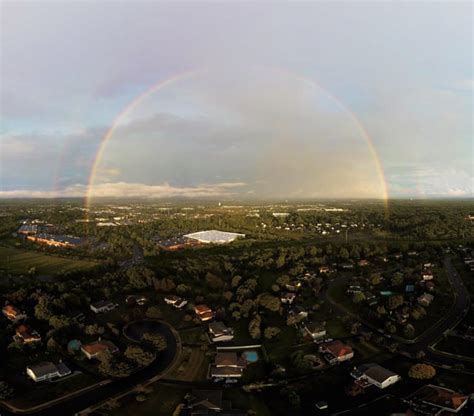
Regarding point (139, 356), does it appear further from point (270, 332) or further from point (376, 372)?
point (376, 372)

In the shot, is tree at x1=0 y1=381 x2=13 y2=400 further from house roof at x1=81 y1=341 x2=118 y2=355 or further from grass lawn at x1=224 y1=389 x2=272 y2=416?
grass lawn at x1=224 y1=389 x2=272 y2=416

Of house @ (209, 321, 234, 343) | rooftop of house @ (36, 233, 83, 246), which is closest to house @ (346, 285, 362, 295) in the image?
house @ (209, 321, 234, 343)

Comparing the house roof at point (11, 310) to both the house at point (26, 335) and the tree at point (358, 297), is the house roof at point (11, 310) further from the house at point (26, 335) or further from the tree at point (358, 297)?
the tree at point (358, 297)

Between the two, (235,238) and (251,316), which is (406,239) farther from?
(251,316)

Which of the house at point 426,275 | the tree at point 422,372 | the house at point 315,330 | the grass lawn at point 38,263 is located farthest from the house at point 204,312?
the house at point 426,275

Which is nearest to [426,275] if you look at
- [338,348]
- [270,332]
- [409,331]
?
[409,331]

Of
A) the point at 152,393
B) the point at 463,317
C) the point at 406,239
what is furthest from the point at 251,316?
the point at 406,239
